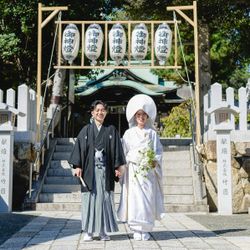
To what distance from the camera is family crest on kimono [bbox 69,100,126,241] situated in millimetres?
5984

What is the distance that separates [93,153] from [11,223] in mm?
2630

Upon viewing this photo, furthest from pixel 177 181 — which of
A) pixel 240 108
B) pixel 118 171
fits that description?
pixel 118 171

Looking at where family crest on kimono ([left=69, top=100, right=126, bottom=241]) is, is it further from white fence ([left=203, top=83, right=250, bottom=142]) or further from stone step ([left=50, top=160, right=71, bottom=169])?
stone step ([left=50, top=160, right=71, bottom=169])

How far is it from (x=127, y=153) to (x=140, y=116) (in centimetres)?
56

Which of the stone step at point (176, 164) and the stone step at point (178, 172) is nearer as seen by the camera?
the stone step at point (178, 172)

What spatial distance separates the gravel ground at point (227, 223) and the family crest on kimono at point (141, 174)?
4.12 feet

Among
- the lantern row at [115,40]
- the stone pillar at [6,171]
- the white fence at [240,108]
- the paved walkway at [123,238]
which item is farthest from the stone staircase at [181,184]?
the stone pillar at [6,171]

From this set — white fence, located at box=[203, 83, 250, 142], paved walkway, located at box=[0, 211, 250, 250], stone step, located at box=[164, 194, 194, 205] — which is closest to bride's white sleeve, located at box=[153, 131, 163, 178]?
paved walkway, located at box=[0, 211, 250, 250]

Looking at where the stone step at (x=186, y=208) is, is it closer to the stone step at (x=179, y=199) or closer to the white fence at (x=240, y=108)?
the stone step at (x=179, y=199)

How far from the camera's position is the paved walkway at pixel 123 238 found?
18.3 feet

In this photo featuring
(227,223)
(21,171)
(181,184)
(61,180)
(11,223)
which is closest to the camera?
(11,223)

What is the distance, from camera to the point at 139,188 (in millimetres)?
6211

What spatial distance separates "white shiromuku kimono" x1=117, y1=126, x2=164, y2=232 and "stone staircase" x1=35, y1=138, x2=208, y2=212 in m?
3.46

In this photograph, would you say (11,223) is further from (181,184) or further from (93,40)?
(93,40)
